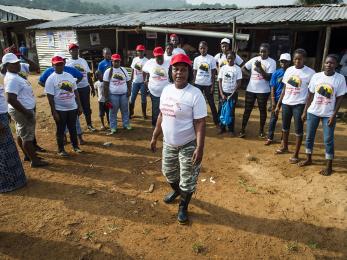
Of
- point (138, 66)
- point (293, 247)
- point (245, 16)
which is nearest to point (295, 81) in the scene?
point (293, 247)

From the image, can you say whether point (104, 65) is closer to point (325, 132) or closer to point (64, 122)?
point (64, 122)

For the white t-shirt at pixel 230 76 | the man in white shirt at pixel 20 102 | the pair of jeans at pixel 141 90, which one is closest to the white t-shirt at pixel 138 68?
the pair of jeans at pixel 141 90

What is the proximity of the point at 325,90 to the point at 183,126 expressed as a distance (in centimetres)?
258

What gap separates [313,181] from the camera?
4.66m

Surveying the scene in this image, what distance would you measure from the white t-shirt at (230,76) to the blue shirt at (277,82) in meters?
0.78

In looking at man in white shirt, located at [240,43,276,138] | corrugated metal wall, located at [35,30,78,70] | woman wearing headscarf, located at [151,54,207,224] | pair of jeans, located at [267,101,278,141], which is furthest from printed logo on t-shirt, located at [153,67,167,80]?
corrugated metal wall, located at [35,30,78,70]

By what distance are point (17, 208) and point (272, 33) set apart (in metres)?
12.1

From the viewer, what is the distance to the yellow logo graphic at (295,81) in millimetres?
4988

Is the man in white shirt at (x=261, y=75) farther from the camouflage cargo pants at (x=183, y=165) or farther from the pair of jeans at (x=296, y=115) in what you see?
the camouflage cargo pants at (x=183, y=165)

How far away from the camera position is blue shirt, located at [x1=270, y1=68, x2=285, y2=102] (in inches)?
223

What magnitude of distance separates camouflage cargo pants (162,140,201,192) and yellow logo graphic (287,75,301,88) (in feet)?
8.41

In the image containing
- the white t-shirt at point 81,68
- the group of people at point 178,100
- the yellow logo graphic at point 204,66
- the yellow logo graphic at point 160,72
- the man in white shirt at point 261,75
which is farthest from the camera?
the yellow logo graphic at point 204,66

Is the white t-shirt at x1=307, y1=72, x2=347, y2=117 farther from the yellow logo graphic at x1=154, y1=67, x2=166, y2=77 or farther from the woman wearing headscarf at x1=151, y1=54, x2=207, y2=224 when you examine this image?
the yellow logo graphic at x1=154, y1=67, x2=166, y2=77

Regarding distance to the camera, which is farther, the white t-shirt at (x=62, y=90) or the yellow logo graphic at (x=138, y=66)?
the yellow logo graphic at (x=138, y=66)
